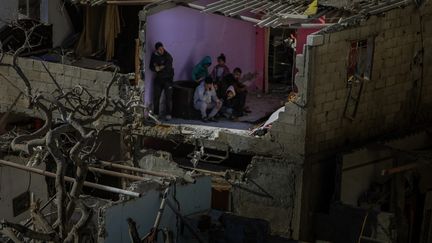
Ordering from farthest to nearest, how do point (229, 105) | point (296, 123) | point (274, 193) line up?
point (229, 105) → point (274, 193) → point (296, 123)

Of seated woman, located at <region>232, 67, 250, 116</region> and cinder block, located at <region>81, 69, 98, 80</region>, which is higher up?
cinder block, located at <region>81, 69, 98, 80</region>

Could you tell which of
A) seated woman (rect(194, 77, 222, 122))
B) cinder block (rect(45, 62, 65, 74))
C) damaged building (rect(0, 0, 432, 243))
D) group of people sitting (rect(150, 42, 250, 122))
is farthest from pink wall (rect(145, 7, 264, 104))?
cinder block (rect(45, 62, 65, 74))

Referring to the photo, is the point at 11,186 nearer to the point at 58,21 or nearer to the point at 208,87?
the point at 208,87

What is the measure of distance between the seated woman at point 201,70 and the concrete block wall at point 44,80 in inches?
87.6

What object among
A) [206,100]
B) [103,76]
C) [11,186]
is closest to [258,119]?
[206,100]

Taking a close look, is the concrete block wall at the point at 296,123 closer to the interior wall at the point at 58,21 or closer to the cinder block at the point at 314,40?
the cinder block at the point at 314,40

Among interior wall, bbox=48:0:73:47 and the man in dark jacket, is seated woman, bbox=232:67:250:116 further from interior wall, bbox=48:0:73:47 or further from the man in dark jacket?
interior wall, bbox=48:0:73:47

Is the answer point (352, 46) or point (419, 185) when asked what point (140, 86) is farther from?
point (419, 185)

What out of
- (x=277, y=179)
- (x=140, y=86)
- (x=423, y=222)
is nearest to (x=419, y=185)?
(x=423, y=222)

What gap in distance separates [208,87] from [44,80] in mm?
4119

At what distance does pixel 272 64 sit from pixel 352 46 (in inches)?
207

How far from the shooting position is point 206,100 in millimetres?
21109

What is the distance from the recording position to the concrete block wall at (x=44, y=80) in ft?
69.2

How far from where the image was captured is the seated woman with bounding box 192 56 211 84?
71.9ft
